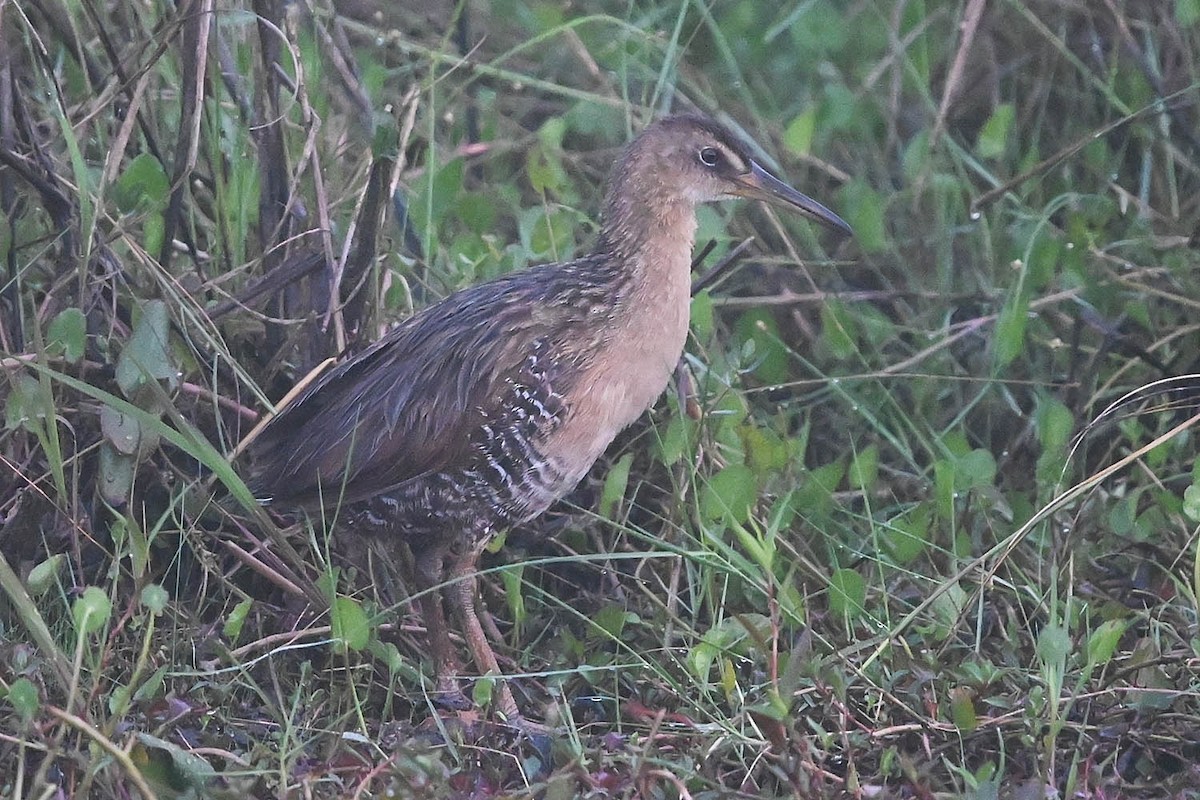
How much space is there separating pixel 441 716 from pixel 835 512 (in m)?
1.13

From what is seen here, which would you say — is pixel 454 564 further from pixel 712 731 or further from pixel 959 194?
pixel 959 194

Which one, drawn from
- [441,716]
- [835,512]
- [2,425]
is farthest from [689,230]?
[2,425]

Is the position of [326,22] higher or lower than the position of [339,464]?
higher

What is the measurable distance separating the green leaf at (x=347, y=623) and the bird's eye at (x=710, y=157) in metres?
1.34

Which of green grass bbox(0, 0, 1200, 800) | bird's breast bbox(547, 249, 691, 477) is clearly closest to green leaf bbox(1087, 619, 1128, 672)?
green grass bbox(0, 0, 1200, 800)

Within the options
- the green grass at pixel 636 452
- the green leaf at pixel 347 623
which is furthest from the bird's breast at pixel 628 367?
the green leaf at pixel 347 623

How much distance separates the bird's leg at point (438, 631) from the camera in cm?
349

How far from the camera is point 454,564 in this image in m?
3.70

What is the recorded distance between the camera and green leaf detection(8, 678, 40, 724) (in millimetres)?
2852

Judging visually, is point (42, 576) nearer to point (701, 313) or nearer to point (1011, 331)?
point (701, 313)

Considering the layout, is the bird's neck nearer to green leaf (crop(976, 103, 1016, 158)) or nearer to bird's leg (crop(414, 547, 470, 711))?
bird's leg (crop(414, 547, 470, 711))

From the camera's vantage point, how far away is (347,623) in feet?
10.6

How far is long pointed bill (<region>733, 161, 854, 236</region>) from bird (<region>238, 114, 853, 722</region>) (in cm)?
26

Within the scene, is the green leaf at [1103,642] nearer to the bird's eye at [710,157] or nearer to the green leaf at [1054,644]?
the green leaf at [1054,644]
